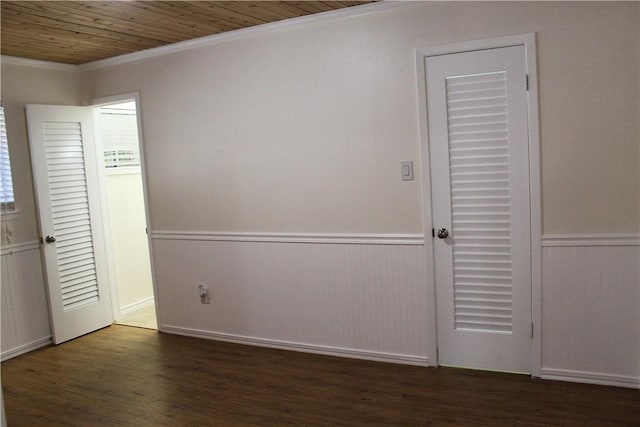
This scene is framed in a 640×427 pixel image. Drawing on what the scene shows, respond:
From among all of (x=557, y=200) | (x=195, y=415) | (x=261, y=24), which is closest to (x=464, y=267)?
(x=557, y=200)

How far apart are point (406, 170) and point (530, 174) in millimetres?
724

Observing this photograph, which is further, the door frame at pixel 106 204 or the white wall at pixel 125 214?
the white wall at pixel 125 214

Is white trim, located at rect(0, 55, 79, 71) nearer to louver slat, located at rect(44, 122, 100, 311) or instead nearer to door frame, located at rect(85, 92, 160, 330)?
door frame, located at rect(85, 92, 160, 330)

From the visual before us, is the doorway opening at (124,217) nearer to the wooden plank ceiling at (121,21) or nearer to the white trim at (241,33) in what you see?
the white trim at (241,33)

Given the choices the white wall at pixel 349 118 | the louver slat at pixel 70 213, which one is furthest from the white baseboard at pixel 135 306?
the white wall at pixel 349 118

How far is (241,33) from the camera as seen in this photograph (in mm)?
3730

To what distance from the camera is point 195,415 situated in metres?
2.97

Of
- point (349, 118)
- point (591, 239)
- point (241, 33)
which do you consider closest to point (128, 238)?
point (241, 33)

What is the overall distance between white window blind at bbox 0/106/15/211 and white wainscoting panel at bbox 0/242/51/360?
0.35 m

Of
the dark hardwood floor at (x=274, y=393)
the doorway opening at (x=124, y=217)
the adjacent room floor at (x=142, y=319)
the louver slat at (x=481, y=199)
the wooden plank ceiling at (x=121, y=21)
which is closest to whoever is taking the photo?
the dark hardwood floor at (x=274, y=393)

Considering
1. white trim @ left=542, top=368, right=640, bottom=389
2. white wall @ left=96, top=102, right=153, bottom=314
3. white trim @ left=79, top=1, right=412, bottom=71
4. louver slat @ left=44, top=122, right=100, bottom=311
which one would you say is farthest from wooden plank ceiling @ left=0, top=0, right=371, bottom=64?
white trim @ left=542, top=368, right=640, bottom=389

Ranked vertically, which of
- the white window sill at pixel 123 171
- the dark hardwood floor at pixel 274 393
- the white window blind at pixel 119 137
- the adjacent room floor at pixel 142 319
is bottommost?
the dark hardwood floor at pixel 274 393

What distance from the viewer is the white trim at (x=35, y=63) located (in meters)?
4.05

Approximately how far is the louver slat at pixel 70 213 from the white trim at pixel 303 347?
772 mm
